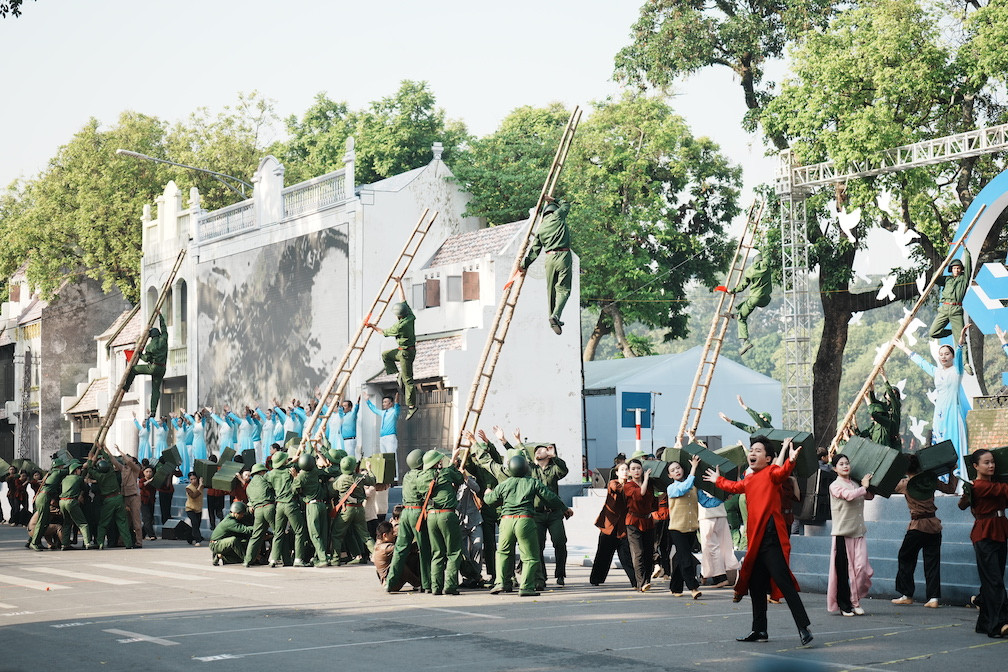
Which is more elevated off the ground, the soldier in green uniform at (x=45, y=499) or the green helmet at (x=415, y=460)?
the green helmet at (x=415, y=460)

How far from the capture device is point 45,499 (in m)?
23.8

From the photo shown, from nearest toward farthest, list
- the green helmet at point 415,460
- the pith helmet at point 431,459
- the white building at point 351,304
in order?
1. the pith helmet at point 431,459
2. the green helmet at point 415,460
3. the white building at point 351,304

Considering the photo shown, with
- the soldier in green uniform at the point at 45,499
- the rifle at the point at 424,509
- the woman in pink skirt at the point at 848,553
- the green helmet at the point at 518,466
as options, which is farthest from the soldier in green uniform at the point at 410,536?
the soldier in green uniform at the point at 45,499

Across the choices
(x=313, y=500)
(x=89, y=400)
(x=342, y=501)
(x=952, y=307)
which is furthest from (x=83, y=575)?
(x=89, y=400)

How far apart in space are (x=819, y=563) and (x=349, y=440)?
16.0 metres

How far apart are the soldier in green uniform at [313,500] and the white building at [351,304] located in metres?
9.77

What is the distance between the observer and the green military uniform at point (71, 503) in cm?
2334

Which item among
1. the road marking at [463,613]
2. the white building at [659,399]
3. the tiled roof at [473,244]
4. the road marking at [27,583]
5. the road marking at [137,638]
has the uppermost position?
the tiled roof at [473,244]

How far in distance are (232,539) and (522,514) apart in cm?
701

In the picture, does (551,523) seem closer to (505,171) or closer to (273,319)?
(273,319)

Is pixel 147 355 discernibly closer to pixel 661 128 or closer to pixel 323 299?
pixel 323 299

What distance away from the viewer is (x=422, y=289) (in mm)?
31969

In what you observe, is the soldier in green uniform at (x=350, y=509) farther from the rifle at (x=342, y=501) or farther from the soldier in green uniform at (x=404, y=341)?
the soldier in green uniform at (x=404, y=341)

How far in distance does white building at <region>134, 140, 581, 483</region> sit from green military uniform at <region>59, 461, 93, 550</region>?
28.7 ft
